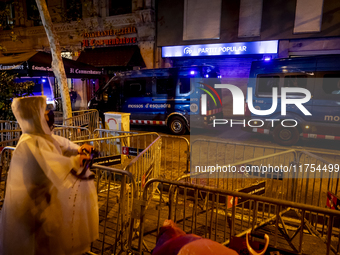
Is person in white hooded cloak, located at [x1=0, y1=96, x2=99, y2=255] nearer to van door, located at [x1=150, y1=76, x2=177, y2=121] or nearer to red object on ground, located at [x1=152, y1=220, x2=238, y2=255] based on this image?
red object on ground, located at [x1=152, y1=220, x2=238, y2=255]

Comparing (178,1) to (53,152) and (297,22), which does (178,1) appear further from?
(53,152)

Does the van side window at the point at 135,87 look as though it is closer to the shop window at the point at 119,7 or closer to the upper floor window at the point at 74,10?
the upper floor window at the point at 74,10

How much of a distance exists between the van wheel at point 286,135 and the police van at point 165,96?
9.00 ft

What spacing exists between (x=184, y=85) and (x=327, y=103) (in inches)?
209

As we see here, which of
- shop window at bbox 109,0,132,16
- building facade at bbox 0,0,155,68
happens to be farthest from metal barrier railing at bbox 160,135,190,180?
shop window at bbox 109,0,132,16

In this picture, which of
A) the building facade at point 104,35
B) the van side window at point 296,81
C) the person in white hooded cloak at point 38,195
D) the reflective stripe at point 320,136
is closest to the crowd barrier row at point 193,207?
the person in white hooded cloak at point 38,195

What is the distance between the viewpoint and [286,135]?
8992 millimetres

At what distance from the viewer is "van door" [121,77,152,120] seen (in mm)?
11594

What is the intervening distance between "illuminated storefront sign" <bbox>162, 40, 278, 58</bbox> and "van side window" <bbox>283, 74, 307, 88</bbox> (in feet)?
19.6

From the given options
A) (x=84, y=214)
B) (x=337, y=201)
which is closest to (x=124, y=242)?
(x=84, y=214)

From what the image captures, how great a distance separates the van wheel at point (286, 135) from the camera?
8.85m

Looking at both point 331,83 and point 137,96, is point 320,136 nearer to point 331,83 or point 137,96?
point 331,83

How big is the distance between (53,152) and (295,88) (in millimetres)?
8350

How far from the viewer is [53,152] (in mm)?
2672
